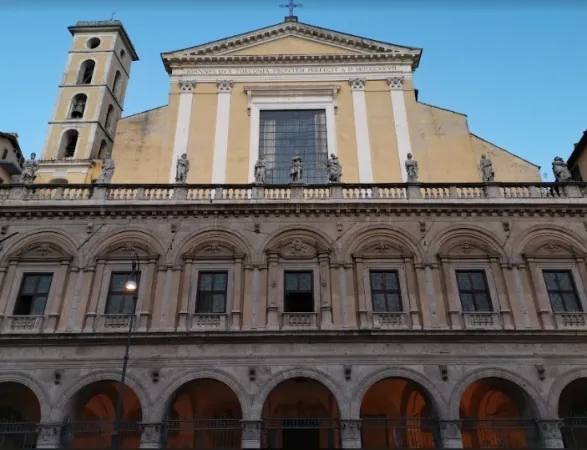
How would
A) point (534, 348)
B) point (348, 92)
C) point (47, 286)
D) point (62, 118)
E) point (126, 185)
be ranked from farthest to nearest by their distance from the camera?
1. point (62, 118)
2. point (348, 92)
3. point (126, 185)
4. point (47, 286)
5. point (534, 348)

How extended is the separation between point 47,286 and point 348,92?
1741cm

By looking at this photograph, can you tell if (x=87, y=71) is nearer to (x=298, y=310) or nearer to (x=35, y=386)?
(x=35, y=386)

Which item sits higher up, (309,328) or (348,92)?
(348,92)

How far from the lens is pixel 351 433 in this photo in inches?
664

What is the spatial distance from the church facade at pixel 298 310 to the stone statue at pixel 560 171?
0.14 m

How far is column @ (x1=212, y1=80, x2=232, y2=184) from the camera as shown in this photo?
2539 centimetres

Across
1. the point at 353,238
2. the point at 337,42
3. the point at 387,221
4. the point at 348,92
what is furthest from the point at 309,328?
the point at 337,42

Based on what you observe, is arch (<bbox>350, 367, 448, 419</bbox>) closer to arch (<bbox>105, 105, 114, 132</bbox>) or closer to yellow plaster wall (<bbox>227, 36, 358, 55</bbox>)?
yellow plaster wall (<bbox>227, 36, 358, 55</bbox>)

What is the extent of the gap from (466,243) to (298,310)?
712 cm

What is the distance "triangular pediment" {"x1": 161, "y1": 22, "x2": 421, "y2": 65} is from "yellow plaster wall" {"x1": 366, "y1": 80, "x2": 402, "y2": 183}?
2.37 metres

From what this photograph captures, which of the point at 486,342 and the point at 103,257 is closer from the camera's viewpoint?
the point at 486,342

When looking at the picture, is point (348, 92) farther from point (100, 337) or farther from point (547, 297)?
point (100, 337)

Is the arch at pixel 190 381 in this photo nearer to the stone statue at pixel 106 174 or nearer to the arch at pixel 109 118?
the stone statue at pixel 106 174

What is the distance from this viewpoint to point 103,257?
20.2 metres
